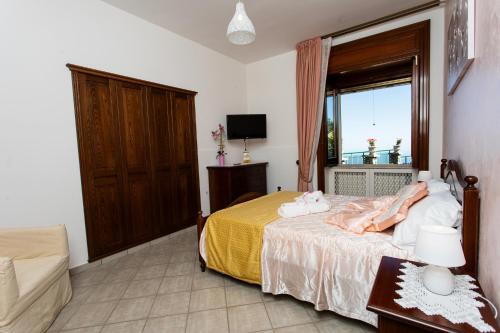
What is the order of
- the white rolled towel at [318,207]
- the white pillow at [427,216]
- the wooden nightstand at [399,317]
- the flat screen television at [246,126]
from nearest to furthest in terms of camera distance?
the wooden nightstand at [399,317], the white pillow at [427,216], the white rolled towel at [318,207], the flat screen television at [246,126]

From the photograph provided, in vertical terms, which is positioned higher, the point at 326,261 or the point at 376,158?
the point at 376,158

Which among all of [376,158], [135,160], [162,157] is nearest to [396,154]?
[376,158]

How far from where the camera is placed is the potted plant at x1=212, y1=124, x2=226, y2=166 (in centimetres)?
410

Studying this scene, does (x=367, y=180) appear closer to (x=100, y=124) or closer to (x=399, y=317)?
(x=399, y=317)

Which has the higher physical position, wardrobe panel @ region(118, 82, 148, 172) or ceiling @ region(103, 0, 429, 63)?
ceiling @ region(103, 0, 429, 63)

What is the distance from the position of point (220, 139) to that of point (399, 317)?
12.0 feet

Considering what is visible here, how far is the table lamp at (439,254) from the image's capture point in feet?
2.89

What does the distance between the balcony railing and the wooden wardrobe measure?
105 inches

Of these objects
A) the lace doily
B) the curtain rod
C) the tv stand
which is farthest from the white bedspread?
the curtain rod

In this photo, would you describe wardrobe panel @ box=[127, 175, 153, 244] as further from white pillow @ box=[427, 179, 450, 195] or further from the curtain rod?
the curtain rod

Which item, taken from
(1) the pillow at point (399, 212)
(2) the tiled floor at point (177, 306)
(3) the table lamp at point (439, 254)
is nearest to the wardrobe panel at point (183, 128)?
(2) the tiled floor at point (177, 306)

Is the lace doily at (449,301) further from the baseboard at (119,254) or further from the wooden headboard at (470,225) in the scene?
the baseboard at (119,254)

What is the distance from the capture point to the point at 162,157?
332 centimetres

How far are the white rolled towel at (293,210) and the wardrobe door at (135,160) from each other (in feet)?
6.04
